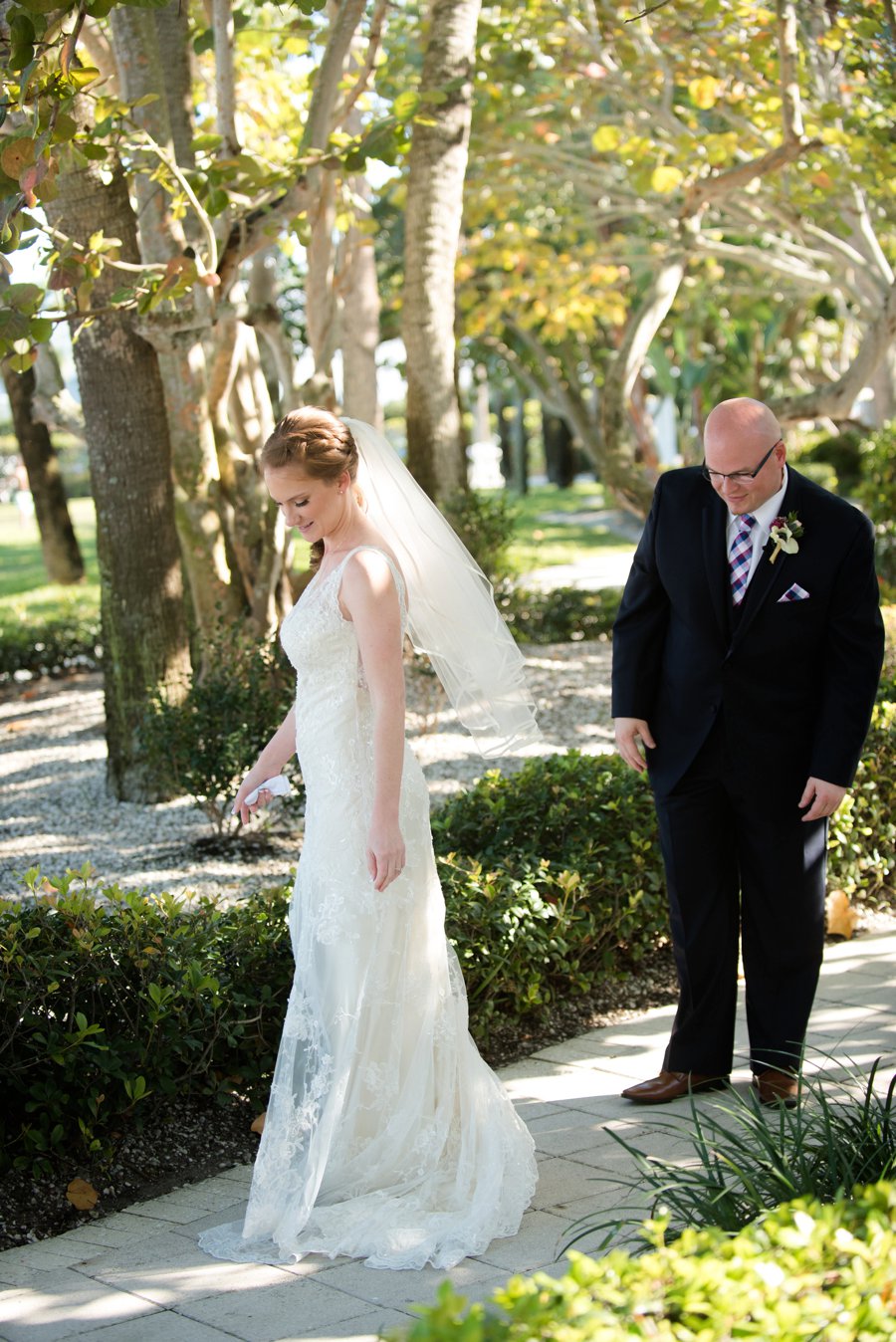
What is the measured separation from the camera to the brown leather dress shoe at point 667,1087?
457 centimetres

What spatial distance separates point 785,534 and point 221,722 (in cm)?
376

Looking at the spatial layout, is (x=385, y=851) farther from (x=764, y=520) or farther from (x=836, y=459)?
(x=836, y=459)

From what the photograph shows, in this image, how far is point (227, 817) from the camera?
299 inches

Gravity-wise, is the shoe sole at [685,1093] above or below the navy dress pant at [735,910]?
below

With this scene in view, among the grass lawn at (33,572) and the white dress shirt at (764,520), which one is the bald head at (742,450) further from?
the grass lawn at (33,572)

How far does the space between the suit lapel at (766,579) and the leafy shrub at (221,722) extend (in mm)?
3409

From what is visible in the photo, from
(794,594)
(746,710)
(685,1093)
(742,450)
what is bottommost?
(685,1093)

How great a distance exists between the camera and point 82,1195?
4031mm

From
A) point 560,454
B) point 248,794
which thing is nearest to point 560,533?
point 560,454

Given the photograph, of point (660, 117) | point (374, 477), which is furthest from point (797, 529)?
point (660, 117)

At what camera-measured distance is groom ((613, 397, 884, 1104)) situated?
4.29 meters

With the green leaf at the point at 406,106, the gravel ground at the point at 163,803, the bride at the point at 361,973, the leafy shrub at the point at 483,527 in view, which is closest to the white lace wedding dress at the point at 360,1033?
the bride at the point at 361,973

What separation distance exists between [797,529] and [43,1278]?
297 centimetres

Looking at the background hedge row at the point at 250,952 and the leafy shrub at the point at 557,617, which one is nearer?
the background hedge row at the point at 250,952
